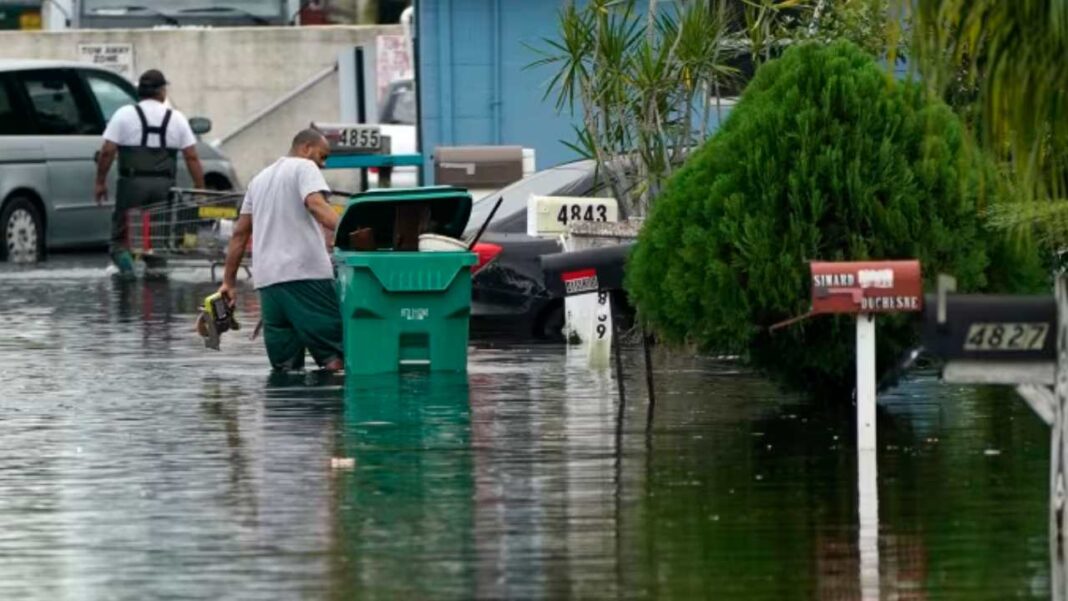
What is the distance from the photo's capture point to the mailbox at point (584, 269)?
15.1 meters

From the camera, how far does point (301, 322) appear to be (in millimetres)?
17156

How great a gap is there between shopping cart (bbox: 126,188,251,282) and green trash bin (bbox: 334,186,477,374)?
8224mm

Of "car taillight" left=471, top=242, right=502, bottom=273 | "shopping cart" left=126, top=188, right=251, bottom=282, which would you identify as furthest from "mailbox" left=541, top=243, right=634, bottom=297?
"shopping cart" left=126, top=188, right=251, bottom=282

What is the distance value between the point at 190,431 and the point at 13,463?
1.35 metres

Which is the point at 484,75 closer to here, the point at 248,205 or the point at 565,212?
the point at 565,212

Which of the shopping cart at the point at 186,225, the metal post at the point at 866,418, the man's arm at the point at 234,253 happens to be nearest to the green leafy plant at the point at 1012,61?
the metal post at the point at 866,418

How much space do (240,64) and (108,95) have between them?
7.78 m

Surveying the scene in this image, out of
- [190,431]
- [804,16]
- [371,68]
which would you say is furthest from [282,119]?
[190,431]

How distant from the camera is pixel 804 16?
736 inches

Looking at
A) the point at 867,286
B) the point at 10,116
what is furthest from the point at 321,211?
the point at 10,116

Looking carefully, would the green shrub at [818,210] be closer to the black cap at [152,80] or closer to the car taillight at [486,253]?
the car taillight at [486,253]

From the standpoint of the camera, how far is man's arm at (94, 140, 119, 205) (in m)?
25.8

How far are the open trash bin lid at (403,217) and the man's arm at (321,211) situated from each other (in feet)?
0.15

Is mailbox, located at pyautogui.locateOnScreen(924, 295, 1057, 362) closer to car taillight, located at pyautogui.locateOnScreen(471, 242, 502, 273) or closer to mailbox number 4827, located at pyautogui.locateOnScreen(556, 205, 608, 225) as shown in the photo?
mailbox number 4827, located at pyautogui.locateOnScreen(556, 205, 608, 225)
